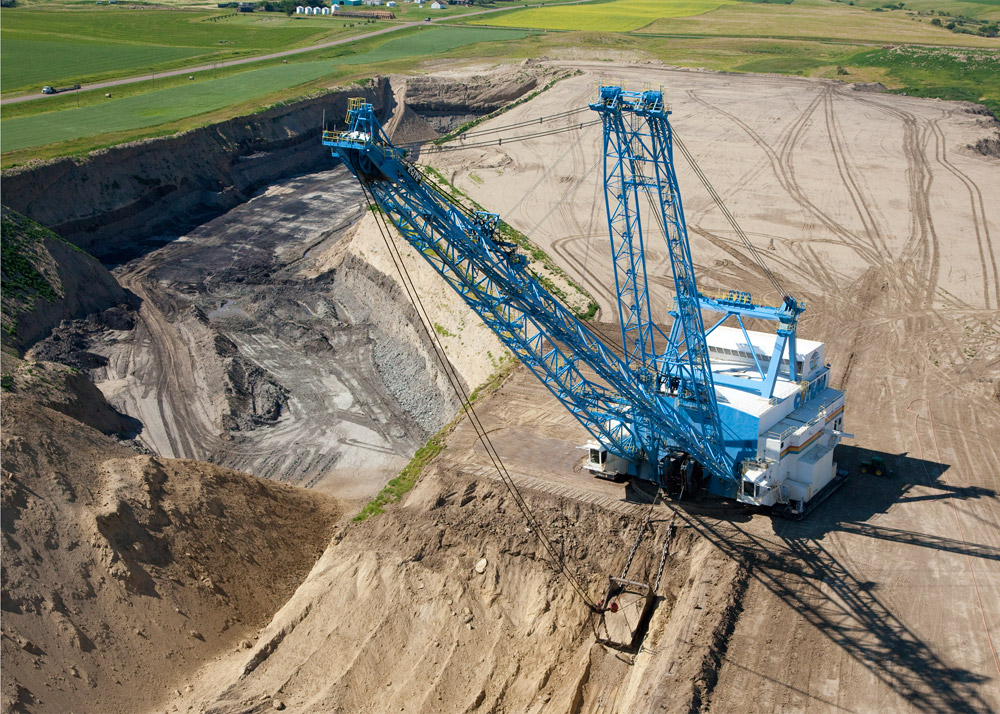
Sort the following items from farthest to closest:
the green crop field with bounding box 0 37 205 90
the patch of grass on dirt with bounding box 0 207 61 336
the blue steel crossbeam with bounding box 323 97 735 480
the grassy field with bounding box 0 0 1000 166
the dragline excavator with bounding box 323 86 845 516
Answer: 1. the green crop field with bounding box 0 37 205 90
2. the grassy field with bounding box 0 0 1000 166
3. the patch of grass on dirt with bounding box 0 207 61 336
4. the dragline excavator with bounding box 323 86 845 516
5. the blue steel crossbeam with bounding box 323 97 735 480

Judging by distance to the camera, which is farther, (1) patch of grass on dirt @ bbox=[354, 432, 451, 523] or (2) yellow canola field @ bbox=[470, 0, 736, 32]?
(2) yellow canola field @ bbox=[470, 0, 736, 32]

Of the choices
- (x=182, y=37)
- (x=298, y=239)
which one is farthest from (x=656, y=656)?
(x=182, y=37)

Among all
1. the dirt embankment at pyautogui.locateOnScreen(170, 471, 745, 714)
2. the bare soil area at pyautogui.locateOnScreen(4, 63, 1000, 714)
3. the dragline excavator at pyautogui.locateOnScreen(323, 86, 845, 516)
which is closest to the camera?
the bare soil area at pyautogui.locateOnScreen(4, 63, 1000, 714)

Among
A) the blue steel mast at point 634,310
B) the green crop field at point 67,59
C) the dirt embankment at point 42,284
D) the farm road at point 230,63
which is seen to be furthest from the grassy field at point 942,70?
the green crop field at point 67,59

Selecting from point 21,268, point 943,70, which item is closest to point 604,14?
point 943,70

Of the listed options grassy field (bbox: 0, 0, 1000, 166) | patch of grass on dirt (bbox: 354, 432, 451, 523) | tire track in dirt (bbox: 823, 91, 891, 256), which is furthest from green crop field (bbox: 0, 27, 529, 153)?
tire track in dirt (bbox: 823, 91, 891, 256)

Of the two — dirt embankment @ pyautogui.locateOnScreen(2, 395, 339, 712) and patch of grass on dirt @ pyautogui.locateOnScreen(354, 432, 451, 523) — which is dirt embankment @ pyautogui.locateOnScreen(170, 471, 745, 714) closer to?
patch of grass on dirt @ pyautogui.locateOnScreen(354, 432, 451, 523)
